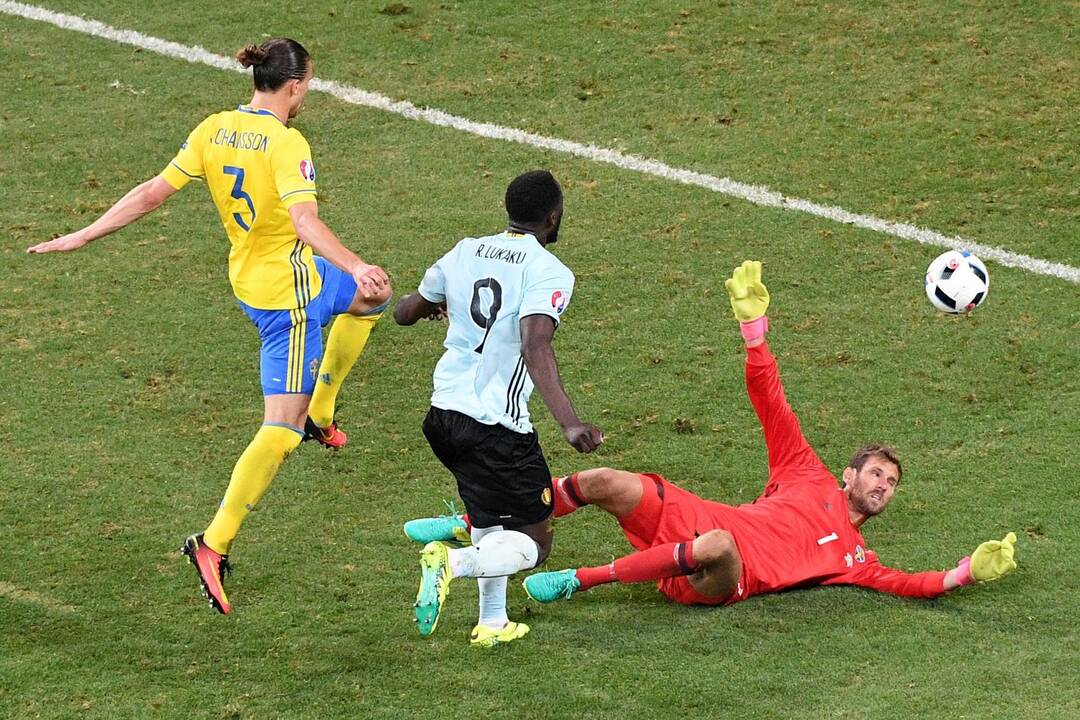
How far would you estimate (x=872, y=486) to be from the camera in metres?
6.66

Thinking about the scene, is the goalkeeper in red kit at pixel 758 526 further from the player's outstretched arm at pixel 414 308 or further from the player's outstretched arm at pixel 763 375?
the player's outstretched arm at pixel 414 308

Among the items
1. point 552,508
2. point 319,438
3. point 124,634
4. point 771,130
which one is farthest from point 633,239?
point 124,634

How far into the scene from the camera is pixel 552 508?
6090 mm

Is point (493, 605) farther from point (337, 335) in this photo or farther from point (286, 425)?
point (337, 335)

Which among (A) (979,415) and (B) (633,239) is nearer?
(A) (979,415)

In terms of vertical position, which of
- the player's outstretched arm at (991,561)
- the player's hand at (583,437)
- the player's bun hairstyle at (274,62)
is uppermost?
the player's bun hairstyle at (274,62)

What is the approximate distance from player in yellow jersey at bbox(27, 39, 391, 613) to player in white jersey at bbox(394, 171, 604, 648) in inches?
25.4

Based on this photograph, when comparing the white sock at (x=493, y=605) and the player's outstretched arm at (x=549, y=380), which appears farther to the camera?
the white sock at (x=493, y=605)

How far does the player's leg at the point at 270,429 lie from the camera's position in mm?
6359

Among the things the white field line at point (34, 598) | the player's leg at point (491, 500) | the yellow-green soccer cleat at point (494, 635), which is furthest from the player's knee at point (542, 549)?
the white field line at point (34, 598)

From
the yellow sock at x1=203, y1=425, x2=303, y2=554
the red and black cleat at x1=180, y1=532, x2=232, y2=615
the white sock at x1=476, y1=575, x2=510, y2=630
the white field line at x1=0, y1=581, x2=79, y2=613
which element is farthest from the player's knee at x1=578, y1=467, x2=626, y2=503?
the white field line at x1=0, y1=581, x2=79, y2=613

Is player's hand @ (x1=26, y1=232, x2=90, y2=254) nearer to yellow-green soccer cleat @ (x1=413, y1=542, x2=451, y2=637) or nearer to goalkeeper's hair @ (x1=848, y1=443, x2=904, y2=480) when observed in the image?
yellow-green soccer cleat @ (x1=413, y1=542, x2=451, y2=637)

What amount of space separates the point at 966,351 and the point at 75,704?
503 cm

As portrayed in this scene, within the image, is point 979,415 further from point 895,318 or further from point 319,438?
point 319,438
